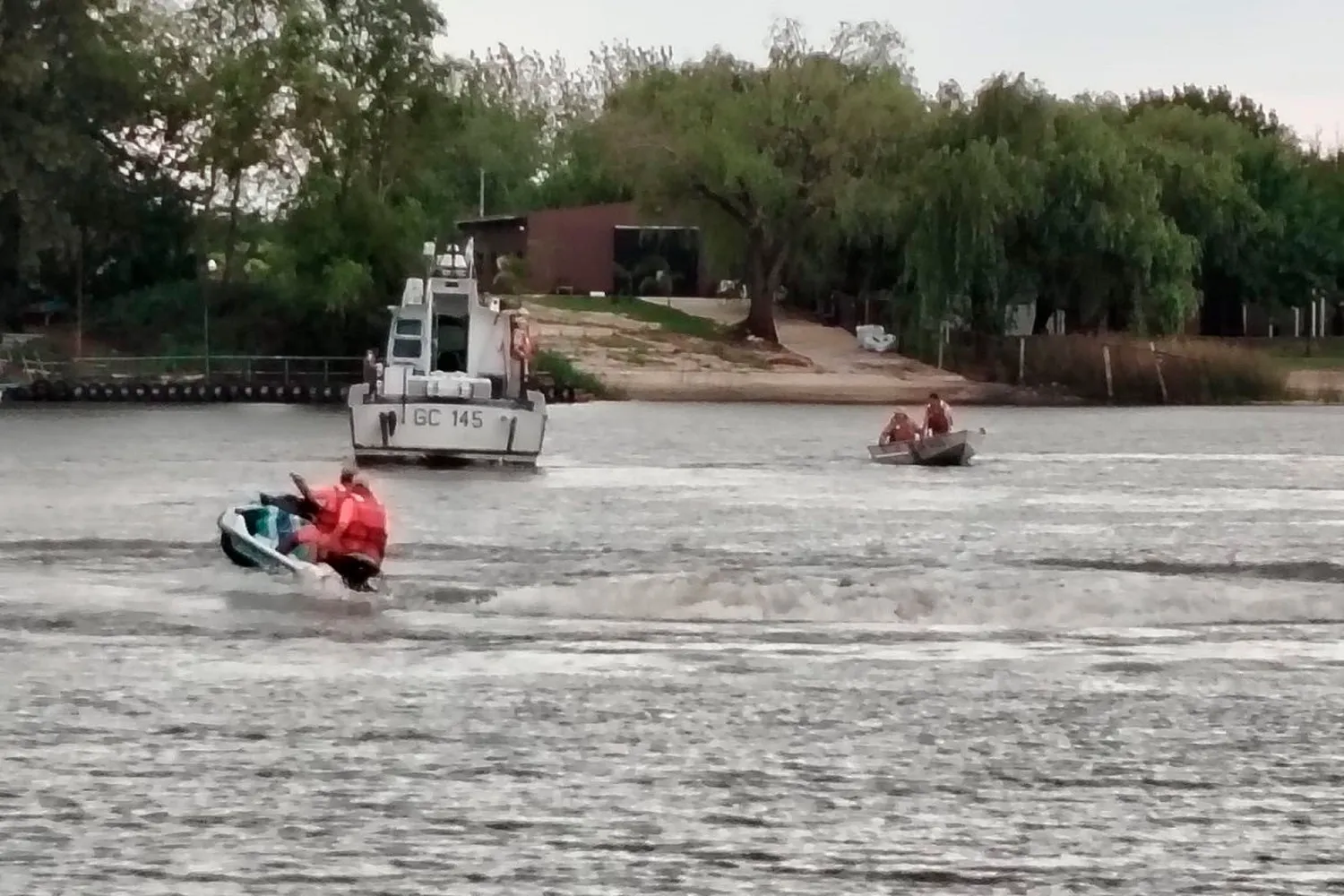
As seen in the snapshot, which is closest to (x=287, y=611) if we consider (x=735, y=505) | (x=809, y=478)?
(x=735, y=505)

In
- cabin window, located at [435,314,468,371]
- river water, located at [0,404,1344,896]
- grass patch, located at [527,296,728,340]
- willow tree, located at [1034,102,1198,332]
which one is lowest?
river water, located at [0,404,1344,896]

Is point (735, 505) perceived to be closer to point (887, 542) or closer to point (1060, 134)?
point (887, 542)

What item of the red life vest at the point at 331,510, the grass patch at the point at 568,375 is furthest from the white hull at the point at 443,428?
the grass patch at the point at 568,375

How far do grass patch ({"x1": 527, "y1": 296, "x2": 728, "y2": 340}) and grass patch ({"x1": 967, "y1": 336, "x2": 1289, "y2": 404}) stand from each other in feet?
42.3

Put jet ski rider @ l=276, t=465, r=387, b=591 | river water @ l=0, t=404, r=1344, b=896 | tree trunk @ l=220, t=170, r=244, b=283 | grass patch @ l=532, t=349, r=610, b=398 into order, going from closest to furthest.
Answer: river water @ l=0, t=404, r=1344, b=896
jet ski rider @ l=276, t=465, r=387, b=591
grass patch @ l=532, t=349, r=610, b=398
tree trunk @ l=220, t=170, r=244, b=283

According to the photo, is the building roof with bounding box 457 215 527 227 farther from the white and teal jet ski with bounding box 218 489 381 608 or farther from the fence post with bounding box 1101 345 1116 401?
the white and teal jet ski with bounding box 218 489 381 608

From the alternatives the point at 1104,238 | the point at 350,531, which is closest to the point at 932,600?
the point at 350,531

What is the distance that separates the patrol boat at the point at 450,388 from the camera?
5494 cm

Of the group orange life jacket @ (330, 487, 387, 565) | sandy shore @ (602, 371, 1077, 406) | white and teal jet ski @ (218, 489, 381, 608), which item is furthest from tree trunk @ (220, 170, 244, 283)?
orange life jacket @ (330, 487, 387, 565)

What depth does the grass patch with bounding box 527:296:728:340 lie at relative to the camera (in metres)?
103

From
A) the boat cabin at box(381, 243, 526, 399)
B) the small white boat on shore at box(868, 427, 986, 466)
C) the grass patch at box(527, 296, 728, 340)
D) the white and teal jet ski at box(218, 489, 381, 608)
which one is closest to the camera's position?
the white and teal jet ski at box(218, 489, 381, 608)

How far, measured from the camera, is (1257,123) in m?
124

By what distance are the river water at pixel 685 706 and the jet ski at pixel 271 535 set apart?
562 millimetres

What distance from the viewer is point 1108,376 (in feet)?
308
